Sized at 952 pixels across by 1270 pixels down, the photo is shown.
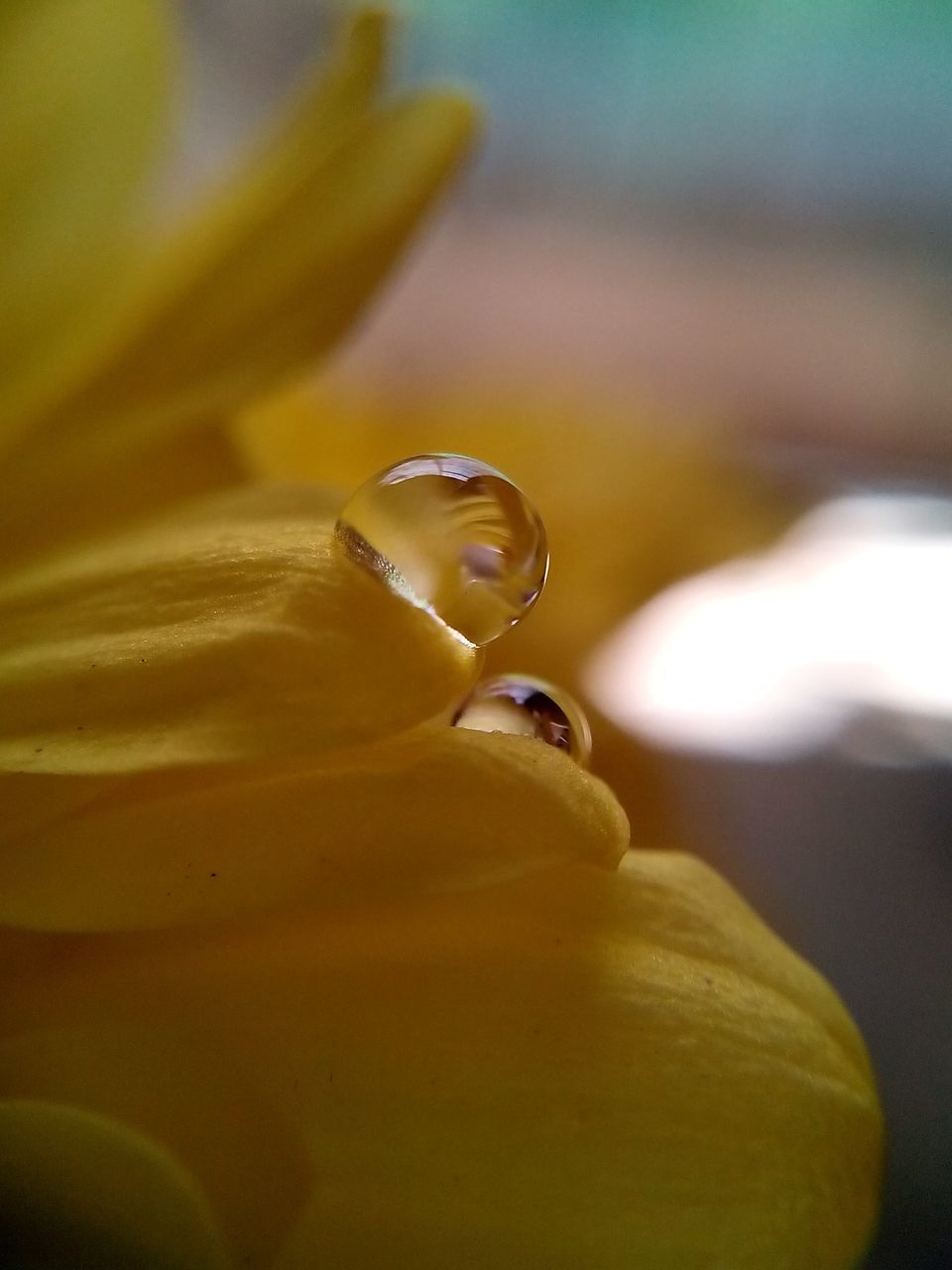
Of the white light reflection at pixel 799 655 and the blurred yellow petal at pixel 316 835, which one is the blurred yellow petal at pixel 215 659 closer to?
the blurred yellow petal at pixel 316 835

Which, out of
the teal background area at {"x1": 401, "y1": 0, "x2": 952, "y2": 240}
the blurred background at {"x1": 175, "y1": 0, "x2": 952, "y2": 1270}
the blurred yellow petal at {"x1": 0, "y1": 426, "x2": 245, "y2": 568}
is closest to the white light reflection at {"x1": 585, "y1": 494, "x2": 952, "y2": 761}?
the blurred background at {"x1": 175, "y1": 0, "x2": 952, "y2": 1270}

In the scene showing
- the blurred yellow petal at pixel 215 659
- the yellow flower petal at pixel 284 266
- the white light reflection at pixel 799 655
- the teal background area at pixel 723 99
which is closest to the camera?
the blurred yellow petal at pixel 215 659

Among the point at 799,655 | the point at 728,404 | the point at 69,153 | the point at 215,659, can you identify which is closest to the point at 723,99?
the point at 728,404

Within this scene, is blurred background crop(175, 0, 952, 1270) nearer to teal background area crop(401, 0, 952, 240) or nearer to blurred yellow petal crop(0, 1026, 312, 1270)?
teal background area crop(401, 0, 952, 240)

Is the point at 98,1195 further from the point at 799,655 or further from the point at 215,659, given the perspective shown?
the point at 799,655

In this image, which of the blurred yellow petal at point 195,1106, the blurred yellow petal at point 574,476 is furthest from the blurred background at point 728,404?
the blurred yellow petal at point 195,1106

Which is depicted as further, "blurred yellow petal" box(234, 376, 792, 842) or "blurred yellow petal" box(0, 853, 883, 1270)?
"blurred yellow petal" box(234, 376, 792, 842)

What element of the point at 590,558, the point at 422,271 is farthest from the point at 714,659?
the point at 422,271
